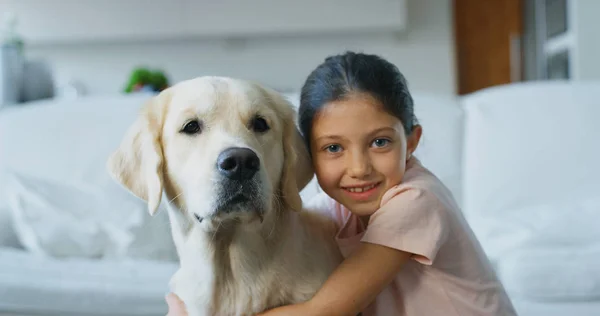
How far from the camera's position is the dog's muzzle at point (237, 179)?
102 centimetres

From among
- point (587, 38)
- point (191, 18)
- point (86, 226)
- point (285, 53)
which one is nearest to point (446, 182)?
point (86, 226)

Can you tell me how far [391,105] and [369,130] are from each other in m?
0.08

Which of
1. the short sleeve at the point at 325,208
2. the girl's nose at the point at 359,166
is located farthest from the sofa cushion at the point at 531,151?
the girl's nose at the point at 359,166

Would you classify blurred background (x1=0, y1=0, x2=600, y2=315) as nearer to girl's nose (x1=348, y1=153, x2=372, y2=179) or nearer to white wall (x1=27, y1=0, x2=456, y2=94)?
white wall (x1=27, y1=0, x2=456, y2=94)

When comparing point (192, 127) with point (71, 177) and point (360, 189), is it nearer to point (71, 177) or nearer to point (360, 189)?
point (360, 189)

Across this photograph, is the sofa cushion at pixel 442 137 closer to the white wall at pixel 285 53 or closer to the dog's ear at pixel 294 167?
the dog's ear at pixel 294 167

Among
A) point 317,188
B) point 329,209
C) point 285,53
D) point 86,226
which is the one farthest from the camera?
point 285,53

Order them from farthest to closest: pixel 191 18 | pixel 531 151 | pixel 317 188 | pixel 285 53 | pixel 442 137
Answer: pixel 285 53, pixel 191 18, pixel 442 137, pixel 531 151, pixel 317 188

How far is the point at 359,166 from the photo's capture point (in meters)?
1.13

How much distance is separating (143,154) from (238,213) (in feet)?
0.82

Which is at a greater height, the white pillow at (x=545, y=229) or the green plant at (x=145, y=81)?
the green plant at (x=145, y=81)

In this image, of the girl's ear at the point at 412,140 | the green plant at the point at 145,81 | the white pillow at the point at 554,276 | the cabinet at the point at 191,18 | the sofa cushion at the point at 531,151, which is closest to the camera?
the girl's ear at the point at 412,140

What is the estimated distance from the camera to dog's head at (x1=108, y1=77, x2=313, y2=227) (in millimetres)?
1038

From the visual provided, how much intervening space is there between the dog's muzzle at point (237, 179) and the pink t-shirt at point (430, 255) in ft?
0.77
